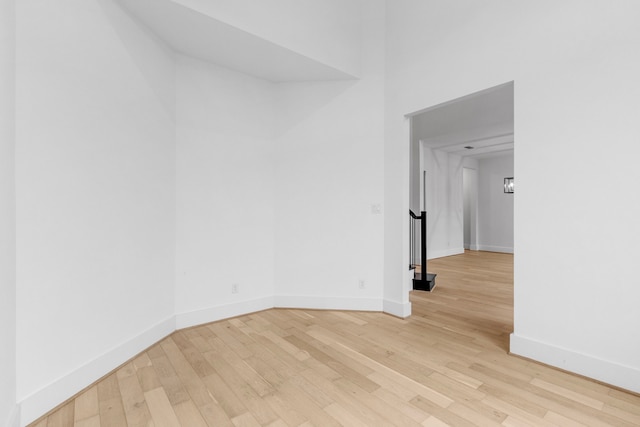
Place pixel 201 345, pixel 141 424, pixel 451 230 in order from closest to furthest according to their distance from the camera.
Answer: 1. pixel 141 424
2. pixel 201 345
3. pixel 451 230

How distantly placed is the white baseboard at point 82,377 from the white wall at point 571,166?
2.92 metres

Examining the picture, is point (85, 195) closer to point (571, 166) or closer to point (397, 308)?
point (397, 308)

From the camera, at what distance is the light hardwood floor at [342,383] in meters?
1.56

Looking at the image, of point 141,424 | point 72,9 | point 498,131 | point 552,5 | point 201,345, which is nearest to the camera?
point 141,424

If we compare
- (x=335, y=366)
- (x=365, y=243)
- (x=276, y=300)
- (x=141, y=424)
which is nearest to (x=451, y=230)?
(x=365, y=243)

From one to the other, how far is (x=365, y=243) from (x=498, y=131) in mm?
3815

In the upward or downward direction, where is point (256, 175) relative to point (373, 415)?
upward

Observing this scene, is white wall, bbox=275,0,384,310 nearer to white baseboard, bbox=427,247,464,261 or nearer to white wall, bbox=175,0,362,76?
white wall, bbox=175,0,362,76

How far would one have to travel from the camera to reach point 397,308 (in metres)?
3.08

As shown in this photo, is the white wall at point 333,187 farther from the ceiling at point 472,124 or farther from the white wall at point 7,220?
the white wall at point 7,220

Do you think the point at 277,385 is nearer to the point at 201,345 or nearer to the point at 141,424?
the point at 141,424

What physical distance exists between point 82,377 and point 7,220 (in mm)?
1099

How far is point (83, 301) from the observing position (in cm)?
188

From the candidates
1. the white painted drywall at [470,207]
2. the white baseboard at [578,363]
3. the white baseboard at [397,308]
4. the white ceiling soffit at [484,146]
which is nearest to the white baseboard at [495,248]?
the white painted drywall at [470,207]
